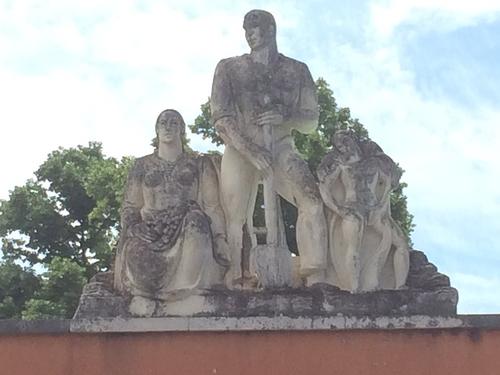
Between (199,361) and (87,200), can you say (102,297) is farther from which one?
(87,200)

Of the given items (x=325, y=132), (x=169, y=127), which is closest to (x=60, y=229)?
(x=325, y=132)

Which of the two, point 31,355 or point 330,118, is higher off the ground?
point 330,118

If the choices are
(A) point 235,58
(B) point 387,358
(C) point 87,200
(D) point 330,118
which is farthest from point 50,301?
(B) point 387,358

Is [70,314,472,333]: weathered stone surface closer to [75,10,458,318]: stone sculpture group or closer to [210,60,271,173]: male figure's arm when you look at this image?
[75,10,458,318]: stone sculpture group

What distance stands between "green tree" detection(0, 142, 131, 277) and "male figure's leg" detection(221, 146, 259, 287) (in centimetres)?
1100

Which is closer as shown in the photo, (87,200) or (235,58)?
(235,58)

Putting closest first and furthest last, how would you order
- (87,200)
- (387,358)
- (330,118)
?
(387,358), (330,118), (87,200)

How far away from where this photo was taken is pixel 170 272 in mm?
11500

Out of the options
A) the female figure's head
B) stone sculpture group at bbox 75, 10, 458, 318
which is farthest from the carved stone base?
the female figure's head

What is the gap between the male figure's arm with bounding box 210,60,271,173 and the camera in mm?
11922

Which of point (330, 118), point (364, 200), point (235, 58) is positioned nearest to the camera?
point (364, 200)

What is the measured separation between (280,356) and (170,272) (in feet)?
4.69

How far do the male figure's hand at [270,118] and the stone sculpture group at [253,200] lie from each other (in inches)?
0.4

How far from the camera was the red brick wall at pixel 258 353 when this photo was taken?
11070mm
